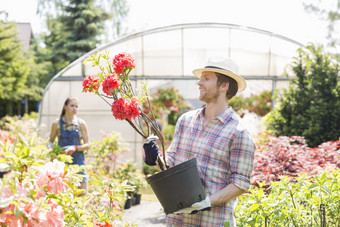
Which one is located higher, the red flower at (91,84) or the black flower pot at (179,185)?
the red flower at (91,84)

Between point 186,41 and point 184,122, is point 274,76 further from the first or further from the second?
point 184,122

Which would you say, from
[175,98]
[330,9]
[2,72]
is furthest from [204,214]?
[330,9]

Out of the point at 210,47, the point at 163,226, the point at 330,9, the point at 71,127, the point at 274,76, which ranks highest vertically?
the point at 330,9

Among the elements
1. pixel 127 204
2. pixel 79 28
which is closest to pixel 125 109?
pixel 127 204

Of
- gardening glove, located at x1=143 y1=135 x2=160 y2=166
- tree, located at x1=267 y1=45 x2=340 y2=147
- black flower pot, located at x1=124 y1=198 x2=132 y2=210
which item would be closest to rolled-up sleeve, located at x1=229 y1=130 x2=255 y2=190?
gardening glove, located at x1=143 y1=135 x2=160 y2=166

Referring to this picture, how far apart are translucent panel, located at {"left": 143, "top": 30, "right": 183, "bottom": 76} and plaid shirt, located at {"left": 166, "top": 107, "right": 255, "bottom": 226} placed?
6.81 meters

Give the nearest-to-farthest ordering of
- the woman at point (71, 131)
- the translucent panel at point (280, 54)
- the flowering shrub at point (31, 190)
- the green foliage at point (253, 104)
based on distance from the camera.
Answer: the flowering shrub at point (31, 190), the woman at point (71, 131), the translucent panel at point (280, 54), the green foliage at point (253, 104)

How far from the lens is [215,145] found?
187cm

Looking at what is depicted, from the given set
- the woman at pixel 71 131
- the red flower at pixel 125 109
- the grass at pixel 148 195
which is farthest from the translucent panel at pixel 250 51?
the red flower at pixel 125 109

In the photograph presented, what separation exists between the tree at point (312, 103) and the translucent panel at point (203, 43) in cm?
271

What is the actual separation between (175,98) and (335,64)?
523 cm

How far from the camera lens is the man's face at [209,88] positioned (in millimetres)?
1977

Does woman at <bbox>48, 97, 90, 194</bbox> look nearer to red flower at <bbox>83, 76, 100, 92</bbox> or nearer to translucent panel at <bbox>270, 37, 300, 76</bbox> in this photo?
red flower at <bbox>83, 76, 100, 92</bbox>

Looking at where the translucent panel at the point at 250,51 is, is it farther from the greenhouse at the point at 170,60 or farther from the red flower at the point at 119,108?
the red flower at the point at 119,108
